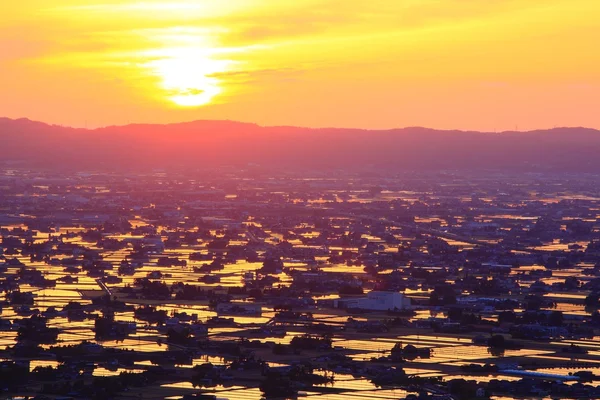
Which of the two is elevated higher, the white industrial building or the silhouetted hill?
the silhouetted hill

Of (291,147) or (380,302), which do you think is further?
(291,147)

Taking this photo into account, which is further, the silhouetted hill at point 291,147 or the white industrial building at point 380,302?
the silhouetted hill at point 291,147

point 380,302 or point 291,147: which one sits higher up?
point 291,147

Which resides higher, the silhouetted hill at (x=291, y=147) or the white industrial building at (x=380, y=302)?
the silhouetted hill at (x=291, y=147)

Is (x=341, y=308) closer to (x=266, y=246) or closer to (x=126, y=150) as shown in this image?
(x=266, y=246)
